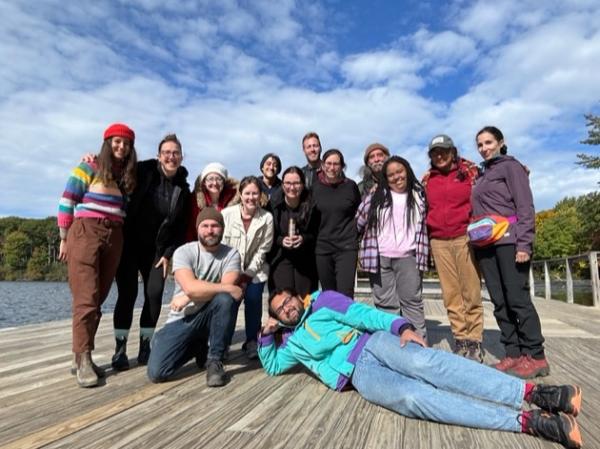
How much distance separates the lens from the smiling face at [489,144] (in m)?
3.42

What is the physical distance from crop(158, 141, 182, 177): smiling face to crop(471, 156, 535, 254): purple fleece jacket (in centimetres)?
245

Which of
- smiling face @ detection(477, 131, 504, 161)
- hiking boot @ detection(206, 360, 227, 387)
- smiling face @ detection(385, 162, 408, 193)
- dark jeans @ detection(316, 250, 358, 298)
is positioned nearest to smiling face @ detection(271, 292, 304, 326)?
hiking boot @ detection(206, 360, 227, 387)

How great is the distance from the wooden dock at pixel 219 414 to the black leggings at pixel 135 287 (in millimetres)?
401

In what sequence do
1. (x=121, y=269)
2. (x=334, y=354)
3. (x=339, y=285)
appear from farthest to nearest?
(x=339, y=285) < (x=121, y=269) < (x=334, y=354)

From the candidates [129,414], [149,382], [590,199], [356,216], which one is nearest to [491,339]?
[356,216]

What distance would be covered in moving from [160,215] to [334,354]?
185cm

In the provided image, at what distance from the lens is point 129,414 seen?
2.27 m

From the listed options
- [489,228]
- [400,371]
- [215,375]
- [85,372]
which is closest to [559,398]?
[400,371]

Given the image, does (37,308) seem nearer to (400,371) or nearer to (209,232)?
(209,232)

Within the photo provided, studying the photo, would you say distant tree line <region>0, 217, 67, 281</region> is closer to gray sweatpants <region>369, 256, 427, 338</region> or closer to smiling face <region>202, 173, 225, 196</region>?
smiling face <region>202, 173, 225, 196</region>

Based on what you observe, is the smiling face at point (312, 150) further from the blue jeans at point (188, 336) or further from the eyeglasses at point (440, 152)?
the blue jeans at point (188, 336)

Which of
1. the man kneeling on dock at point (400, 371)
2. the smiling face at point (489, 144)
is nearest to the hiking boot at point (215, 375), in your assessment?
the man kneeling on dock at point (400, 371)

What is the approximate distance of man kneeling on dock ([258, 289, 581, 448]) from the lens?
1944mm

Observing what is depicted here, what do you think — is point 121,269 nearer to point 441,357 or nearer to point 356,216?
point 356,216
